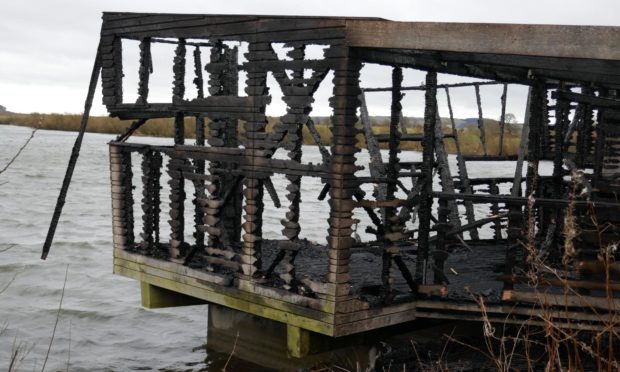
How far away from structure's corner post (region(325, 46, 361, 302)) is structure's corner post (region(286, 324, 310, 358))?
76 centimetres

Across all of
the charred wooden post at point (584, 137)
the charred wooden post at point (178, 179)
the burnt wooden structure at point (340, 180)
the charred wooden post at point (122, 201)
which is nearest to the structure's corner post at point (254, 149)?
the burnt wooden structure at point (340, 180)

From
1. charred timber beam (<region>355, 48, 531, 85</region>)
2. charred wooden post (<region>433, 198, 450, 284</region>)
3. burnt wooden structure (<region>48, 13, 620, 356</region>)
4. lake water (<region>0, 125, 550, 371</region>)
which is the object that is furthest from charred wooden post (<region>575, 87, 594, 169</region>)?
lake water (<region>0, 125, 550, 371</region>)

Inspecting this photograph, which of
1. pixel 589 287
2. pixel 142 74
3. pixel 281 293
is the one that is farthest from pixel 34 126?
pixel 142 74

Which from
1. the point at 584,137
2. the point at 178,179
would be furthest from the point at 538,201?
the point at 584,137

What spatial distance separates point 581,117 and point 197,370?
7.42 metres

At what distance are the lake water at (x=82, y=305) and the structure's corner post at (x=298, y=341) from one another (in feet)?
8.07

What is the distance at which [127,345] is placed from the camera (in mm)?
13805

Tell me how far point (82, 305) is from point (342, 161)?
1133 cm

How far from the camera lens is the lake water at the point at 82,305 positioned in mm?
12711

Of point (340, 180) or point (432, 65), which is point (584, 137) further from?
point (340, 180)

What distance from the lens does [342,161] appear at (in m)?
7.15

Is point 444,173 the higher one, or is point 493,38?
point 493,38

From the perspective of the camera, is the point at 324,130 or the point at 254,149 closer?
the point at 254,149

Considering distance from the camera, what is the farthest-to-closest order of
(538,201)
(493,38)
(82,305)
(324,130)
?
(324,130)
(82,305)
(538,201)
(493,38)
